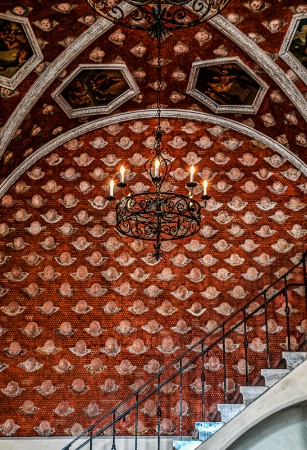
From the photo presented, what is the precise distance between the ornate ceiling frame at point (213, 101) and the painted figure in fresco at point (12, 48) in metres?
2.86

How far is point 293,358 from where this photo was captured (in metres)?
8.81

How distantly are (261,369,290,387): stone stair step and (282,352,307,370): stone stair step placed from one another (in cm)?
9

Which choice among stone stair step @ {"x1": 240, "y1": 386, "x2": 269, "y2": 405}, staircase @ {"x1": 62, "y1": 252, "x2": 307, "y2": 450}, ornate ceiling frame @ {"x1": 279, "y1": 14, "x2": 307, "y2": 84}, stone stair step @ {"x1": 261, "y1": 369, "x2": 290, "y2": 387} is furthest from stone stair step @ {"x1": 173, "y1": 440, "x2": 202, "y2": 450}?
ornate ceiling frame @ {"x1": 279, "y1": 14, "x2": 307, "y2": 84}

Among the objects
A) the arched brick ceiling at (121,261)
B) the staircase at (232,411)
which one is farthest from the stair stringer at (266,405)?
the arched brick ceiling at (121,261)

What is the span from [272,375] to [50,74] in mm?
5952

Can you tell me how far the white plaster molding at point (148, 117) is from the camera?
1207 centimetres

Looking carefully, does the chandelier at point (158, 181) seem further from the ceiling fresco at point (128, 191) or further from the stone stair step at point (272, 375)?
the stone stair step at point (272, 375)

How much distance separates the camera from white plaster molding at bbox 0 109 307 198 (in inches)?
475

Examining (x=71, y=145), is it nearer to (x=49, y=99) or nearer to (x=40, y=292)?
(x=49, y=99)

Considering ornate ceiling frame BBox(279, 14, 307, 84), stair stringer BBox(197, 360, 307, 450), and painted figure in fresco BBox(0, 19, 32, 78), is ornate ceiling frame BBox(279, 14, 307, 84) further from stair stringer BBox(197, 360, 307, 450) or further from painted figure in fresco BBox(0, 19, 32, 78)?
stair stringer BBox(197, 360, 307, 450)

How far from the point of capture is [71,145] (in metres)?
12.4

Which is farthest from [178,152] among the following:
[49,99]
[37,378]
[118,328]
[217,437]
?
[217,437]

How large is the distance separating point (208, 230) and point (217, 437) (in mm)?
4242

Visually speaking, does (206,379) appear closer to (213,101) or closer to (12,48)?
(213,101)
